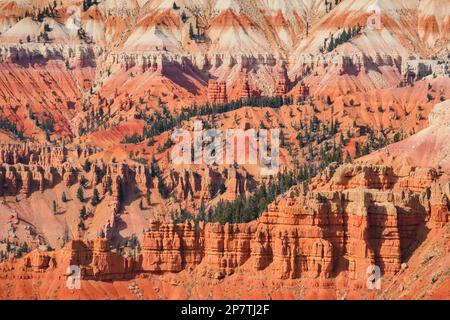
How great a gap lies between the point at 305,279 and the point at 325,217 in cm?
346

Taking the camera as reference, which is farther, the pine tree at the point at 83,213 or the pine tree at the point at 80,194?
the pine tree at the point at 80,194

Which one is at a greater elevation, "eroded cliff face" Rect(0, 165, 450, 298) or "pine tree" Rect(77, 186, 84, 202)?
"pine tree" Rect(77, 186, 84, 202)

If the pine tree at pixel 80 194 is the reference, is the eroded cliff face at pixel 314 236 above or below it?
below

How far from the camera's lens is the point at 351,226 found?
12219 centimetres

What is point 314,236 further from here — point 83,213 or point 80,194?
point 80,194

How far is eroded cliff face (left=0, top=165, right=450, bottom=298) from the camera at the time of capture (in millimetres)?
121375

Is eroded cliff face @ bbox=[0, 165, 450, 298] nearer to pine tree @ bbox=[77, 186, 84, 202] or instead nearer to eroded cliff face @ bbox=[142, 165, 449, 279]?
eroded cliff face @ bbox=[142, 165, 449, 279]

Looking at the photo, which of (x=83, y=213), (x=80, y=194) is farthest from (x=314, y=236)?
(x=80, y=194)

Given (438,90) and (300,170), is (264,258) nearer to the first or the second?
(300,170)

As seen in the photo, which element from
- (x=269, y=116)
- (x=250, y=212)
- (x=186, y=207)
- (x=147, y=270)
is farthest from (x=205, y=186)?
(x=147, y=270)

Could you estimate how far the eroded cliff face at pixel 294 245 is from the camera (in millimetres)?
121375

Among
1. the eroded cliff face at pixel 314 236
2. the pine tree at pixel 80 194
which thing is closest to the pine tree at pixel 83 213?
the pine tree at pixel 80 194

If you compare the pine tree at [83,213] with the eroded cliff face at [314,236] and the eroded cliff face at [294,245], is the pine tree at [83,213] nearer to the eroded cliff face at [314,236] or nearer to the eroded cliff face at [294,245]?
the eroded cliff face at [314,236]

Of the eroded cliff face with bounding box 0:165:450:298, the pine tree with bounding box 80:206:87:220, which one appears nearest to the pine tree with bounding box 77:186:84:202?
the pine tree with bounding box 80:206:87:220
